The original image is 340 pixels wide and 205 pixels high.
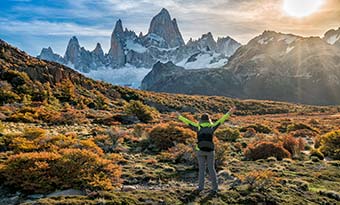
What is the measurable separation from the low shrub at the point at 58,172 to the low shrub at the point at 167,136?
28.8 feet

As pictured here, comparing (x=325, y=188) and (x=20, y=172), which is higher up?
(x=20, y=172)

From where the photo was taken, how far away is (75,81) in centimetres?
6825

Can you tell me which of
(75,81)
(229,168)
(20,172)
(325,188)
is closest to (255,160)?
(229,168)

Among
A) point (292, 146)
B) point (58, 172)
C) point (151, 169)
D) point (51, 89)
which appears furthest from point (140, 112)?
point (58, 172)

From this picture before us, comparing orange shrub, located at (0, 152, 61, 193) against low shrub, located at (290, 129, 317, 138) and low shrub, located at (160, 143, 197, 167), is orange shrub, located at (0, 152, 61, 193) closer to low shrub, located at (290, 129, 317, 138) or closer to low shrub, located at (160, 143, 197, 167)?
low shrub, located at (160, 143, 197, 167)

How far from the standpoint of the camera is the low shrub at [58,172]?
10.8 m

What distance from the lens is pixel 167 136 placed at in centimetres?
2178

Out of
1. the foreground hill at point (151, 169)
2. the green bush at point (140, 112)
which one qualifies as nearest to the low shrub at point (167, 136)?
the foreground hill at point (151, 169)

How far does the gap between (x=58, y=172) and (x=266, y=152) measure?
12.6 m

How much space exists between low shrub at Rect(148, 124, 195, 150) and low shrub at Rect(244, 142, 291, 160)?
3376 mm

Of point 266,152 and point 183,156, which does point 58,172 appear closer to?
point 183,156

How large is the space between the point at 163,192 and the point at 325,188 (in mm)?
Result: 6617

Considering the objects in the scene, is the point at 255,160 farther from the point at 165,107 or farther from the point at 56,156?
the point at 165,107

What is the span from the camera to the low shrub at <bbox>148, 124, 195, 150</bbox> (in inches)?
830
